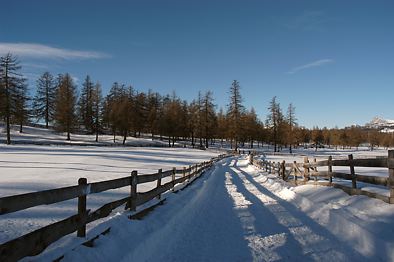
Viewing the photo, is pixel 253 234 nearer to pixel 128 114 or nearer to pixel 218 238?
pixel 218 238

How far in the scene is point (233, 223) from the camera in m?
9.62

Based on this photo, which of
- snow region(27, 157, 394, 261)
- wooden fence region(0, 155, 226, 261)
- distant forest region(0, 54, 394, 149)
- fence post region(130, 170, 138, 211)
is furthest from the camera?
distant forest region(0, 54, 394, 149)

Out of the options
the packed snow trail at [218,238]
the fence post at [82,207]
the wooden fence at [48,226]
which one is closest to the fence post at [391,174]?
the packed snow trail at [218,238]

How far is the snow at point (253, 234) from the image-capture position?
6.42 m

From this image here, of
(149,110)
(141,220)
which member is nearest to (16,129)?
(149,110)

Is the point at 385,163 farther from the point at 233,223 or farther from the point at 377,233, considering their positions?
the point at 233,223

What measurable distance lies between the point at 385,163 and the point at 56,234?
7.17 meters

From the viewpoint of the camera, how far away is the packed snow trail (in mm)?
6457

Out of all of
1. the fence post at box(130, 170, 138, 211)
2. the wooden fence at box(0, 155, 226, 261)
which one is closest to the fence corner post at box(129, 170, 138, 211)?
the fence post at box(130, 170, 138, 211)

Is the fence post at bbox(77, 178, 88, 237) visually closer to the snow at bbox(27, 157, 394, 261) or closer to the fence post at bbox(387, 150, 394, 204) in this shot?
the snow at bbox(27, 157, 394, 261)

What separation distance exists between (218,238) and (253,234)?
85 centimetres

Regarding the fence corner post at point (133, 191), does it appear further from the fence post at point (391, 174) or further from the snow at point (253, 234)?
the fence post at point (391, 174)

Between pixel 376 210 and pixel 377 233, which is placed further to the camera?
pixel 376 210

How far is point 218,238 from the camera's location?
802 cm
